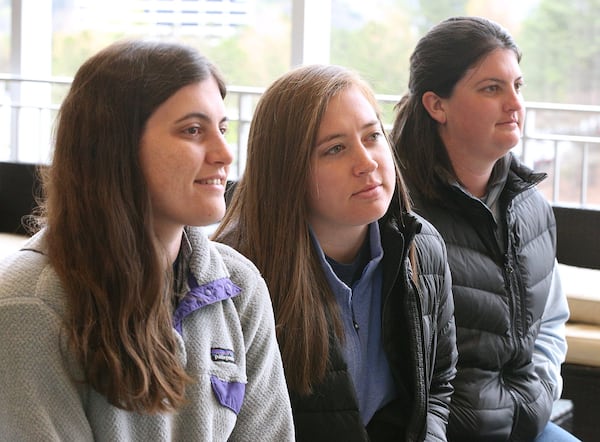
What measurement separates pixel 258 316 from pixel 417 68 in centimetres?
103

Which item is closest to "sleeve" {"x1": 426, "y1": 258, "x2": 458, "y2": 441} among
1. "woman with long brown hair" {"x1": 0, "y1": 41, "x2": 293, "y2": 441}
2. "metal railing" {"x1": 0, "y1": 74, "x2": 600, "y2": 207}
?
"woman with long brown hair" {"x1": 0, "y1": 41, "x2": 293, "y2": 441}

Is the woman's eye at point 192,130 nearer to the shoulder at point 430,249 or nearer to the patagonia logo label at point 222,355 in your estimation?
the patagonia logo label at point 222,355

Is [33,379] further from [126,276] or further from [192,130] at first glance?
[192,130]

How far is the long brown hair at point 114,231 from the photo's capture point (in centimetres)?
147

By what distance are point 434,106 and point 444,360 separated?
64 cm

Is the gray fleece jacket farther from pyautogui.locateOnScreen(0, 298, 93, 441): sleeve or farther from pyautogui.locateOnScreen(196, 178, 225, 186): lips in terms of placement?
pyautogui.locateOnScreen(196, 178, 225, 186): lips

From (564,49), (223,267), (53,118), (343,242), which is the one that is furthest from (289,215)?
(564,49)

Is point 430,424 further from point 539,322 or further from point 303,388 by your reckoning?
point 539,322

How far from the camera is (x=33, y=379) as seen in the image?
57.1 inches

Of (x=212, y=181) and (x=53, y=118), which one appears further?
(x=53, y=118)

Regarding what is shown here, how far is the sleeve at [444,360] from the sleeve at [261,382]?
49 centimetres

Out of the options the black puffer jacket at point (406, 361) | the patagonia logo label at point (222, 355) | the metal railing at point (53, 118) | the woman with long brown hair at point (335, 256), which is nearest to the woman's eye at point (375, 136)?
the woman with long brown hair at point (335, 256)

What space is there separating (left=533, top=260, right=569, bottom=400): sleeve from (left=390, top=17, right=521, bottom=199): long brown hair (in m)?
0.44

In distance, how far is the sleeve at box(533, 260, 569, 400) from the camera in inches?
101
